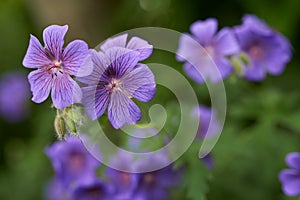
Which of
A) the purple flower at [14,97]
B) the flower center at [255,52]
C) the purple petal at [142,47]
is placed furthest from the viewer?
the purple flower at [14,97]

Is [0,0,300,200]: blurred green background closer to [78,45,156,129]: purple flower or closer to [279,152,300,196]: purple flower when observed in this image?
[279,152,300,196]: purple flower

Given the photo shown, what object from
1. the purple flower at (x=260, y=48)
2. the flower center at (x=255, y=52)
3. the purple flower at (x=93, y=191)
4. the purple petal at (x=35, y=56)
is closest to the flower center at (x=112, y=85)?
the purple petal at (x=35, y=56)

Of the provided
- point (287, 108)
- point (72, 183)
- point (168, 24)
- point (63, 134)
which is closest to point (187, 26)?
point (168, 24)

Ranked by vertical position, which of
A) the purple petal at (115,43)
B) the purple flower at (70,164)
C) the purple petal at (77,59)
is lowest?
the purple flower at (70,164)

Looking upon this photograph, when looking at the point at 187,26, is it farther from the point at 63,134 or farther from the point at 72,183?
the point at 63,134

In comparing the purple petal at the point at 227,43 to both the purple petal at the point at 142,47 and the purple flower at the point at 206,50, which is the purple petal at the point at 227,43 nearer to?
the purple flower at the point at 206,50

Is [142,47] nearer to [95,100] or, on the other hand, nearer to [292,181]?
[95,100]
